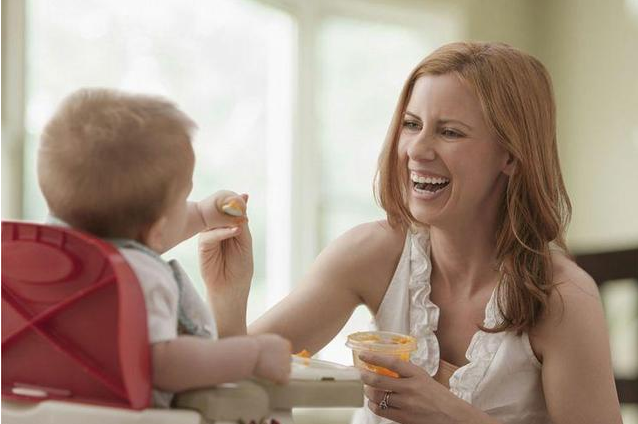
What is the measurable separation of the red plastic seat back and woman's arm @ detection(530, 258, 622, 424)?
0.93 m

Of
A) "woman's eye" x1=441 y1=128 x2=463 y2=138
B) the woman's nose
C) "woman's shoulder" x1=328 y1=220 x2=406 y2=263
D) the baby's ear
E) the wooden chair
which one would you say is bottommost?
the wooden chair

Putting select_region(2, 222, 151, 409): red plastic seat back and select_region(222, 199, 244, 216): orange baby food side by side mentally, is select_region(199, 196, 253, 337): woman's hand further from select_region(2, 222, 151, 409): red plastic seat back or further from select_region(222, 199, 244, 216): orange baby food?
select_region(2, 222, 151, 409): red plastic seat back

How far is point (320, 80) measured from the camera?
14.6ft

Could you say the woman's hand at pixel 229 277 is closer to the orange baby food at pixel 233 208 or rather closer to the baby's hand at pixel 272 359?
the orange baby food at pixel 233 208

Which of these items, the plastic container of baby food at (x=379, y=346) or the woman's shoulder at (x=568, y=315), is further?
the woman's shoulder at (x=568, y=315)

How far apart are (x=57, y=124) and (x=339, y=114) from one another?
364cm

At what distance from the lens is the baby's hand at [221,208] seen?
130cm

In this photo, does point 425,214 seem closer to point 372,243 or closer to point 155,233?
point 372,243

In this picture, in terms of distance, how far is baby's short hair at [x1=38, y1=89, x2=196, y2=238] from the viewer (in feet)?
3.07

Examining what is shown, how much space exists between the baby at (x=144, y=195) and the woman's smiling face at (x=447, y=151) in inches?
29.4

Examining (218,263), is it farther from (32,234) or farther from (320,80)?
(320,80)

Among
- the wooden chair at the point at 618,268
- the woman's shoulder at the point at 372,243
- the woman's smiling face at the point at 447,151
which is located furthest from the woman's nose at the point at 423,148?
the wooden chair at the point at 618,268

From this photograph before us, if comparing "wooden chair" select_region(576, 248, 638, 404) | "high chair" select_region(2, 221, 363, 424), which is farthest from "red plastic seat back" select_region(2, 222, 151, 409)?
"wooden chair" select_region(576, 248, 638, 404)

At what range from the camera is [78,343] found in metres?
0.95
